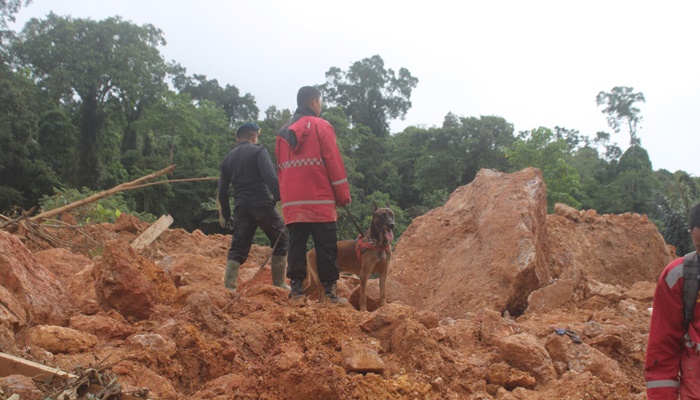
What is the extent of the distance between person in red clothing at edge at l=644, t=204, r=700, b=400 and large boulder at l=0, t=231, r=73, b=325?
3756 millimetres

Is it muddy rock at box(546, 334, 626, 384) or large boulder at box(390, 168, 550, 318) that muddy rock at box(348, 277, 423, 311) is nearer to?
large boulder at box(390, 168, 550, 318)

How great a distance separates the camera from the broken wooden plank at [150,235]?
11331 millimetres

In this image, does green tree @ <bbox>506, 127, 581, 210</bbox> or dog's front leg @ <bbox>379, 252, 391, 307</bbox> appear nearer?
dog's front leg @ <bbox>379, 252, 391, 307</bbox>

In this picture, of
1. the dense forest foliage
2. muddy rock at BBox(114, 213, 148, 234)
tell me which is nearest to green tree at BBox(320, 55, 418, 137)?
the dense forest foliage

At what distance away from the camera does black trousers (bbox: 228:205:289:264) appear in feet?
19.7

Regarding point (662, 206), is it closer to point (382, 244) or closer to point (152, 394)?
point (382, 244)

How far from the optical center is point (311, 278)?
6871mm

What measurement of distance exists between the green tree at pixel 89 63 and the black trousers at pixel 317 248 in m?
29.2

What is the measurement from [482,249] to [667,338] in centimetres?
532

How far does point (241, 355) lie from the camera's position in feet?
12.9

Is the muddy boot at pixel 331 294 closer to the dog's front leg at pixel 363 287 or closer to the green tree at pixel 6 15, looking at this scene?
the dog's front leg at pixel 363 287

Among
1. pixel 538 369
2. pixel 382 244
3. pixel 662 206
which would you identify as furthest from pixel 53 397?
pixel 662 206

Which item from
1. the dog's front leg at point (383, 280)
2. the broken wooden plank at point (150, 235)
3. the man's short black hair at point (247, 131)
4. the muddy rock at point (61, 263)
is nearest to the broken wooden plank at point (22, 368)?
the man's short black hair at point (247, 131)

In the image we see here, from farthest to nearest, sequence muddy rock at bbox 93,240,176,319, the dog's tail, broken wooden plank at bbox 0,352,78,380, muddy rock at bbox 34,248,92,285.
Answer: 1. muddy rock at bbox 34,248,92,285
2. the dog's tail
3. muddy rock at bbox 93,240,176,319
4. broken wooden plank at bbox 0,352,78,380
